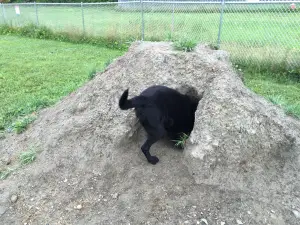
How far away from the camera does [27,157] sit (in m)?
3.41

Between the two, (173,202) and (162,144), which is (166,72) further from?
(173,202)

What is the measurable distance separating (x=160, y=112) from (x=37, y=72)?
19.4 ft

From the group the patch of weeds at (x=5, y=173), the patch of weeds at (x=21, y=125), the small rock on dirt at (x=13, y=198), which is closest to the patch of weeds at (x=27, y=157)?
the patch of weeds at (x=5, y=173)

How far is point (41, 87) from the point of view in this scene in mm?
6594

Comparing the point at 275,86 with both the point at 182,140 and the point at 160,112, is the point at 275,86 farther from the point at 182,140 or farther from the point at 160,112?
the point at 160,112

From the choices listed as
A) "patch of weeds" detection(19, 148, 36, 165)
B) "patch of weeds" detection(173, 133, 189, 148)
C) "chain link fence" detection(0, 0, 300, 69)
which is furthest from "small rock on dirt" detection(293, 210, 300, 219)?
"chain link fence" detection(0, 0, 300, 69)

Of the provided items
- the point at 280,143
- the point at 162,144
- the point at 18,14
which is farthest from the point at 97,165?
the point at 18,14

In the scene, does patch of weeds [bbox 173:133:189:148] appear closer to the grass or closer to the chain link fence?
the grass

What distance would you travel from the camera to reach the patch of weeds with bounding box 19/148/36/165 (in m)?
Result: 3.38

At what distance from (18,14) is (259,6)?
13116 mm

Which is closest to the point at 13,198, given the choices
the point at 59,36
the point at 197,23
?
the point at 197,23

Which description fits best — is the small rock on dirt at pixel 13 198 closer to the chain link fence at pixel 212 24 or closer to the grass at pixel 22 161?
the grass at pixel 22 161

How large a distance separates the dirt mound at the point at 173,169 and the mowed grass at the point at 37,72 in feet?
4.48

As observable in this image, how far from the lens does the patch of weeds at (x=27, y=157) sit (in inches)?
133
